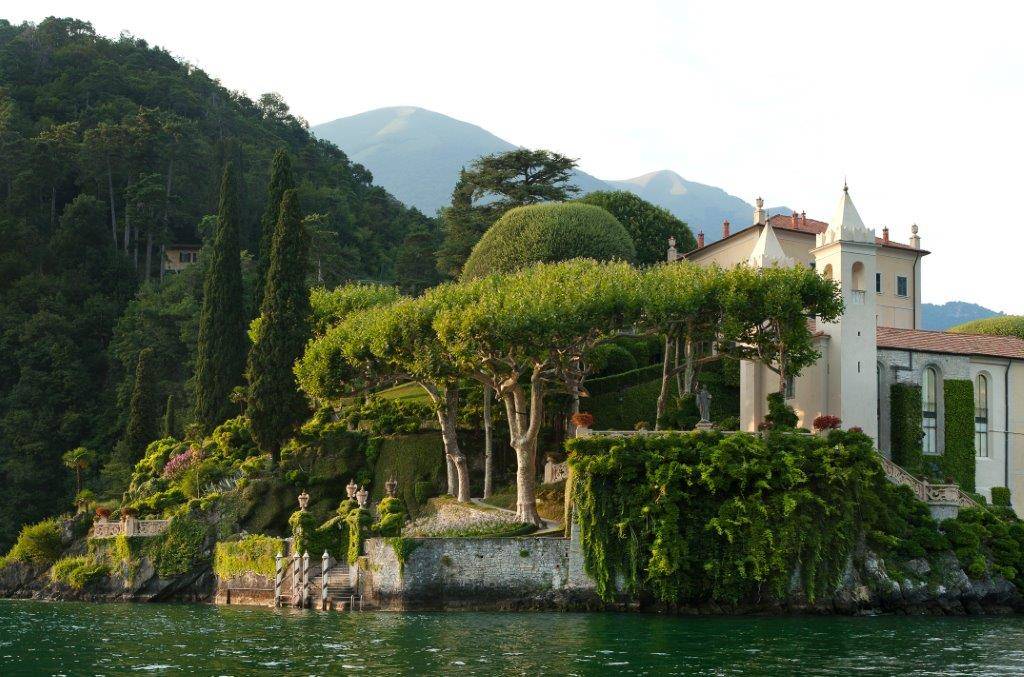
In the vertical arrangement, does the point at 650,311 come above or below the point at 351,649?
above

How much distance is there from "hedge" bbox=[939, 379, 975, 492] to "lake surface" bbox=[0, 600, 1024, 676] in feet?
38.1

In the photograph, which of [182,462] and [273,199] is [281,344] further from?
[273,199]

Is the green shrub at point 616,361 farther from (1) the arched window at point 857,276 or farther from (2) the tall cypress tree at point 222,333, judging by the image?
(2) the tall cypress tree at point 222,333

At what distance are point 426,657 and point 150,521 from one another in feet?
90.5

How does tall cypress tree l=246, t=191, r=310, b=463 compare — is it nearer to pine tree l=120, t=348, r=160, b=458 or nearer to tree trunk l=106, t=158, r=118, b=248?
pine tree l=120, t=348, r=160, b=458

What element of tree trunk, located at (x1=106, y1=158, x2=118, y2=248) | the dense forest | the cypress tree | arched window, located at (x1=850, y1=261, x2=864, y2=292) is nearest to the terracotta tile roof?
arched window, located at (x1=850, y1=261, x2=864, y2=292)

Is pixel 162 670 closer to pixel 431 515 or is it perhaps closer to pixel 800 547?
pixel 800 547

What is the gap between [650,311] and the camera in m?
50.2

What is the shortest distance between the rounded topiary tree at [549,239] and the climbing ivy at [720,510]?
73.3 feet

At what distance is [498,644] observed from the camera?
116 ft

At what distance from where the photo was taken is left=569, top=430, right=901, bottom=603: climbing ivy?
44500 mm

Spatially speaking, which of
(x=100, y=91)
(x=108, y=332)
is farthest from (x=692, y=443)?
(x=100, y=91)

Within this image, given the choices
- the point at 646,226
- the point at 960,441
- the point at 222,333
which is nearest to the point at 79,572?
the point at 222,333

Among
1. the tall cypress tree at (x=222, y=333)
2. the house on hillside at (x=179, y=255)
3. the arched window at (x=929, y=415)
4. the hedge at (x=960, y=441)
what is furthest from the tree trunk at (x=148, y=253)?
the hedge at (x=960, y=441)
